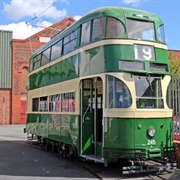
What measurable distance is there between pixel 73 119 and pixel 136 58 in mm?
3134

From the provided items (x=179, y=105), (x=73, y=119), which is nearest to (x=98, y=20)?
(x=73, y=119)

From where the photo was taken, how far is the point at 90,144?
10.4 metres

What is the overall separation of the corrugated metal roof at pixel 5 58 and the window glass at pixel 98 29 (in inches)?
1134

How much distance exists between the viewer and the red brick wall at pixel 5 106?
37.0 m

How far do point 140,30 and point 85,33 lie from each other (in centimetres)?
182

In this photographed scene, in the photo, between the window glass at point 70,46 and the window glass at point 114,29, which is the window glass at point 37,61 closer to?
the window glass at point 70,46

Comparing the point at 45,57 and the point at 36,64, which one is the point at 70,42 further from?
the point at 36,64

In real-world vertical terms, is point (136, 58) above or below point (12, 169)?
above

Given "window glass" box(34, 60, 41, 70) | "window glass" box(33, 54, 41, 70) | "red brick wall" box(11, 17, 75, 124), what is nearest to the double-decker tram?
"window glass" box(33, 54, 41, 70)

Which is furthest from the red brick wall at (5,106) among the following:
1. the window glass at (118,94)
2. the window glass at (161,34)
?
the window glass at (118,94)

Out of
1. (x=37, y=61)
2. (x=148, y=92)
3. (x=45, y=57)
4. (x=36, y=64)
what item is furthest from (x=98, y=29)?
(x=36, y=64)

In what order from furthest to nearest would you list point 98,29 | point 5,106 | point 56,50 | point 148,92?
point 5,106 < point 56,50 < point 98,29 < point 148,92

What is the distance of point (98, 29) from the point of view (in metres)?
10.0

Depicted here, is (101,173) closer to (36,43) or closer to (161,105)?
(161,105)
